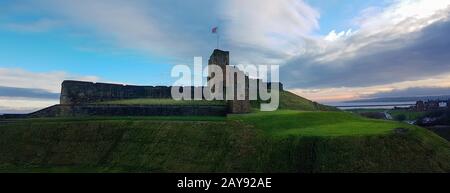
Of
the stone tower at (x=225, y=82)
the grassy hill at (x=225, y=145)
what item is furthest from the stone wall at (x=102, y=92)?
the grassy hill at (x=225, y=145)

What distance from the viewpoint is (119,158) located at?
3925 centimetres

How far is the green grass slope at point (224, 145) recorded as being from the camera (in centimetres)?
3238

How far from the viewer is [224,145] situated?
38.5 metres

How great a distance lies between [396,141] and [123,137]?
24.9 metres

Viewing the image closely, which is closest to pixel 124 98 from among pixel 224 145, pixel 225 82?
pixel 225 82

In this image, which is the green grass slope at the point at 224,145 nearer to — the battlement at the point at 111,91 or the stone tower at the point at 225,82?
the stone tower at the point at 225,82

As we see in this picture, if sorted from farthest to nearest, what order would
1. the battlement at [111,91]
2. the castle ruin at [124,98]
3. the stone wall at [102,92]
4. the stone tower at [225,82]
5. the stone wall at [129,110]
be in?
the stone wall at [102,92], the battlement at [111,91], the stone wall at [129,110], the castle ruin at [124,98], the stone tower at [225,82]

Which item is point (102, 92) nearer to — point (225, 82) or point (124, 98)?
point (124, 98)

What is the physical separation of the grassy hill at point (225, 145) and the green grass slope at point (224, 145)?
2.9 inches

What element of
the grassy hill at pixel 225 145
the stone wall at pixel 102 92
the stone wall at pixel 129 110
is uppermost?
the stone wall at pixel 102 92
